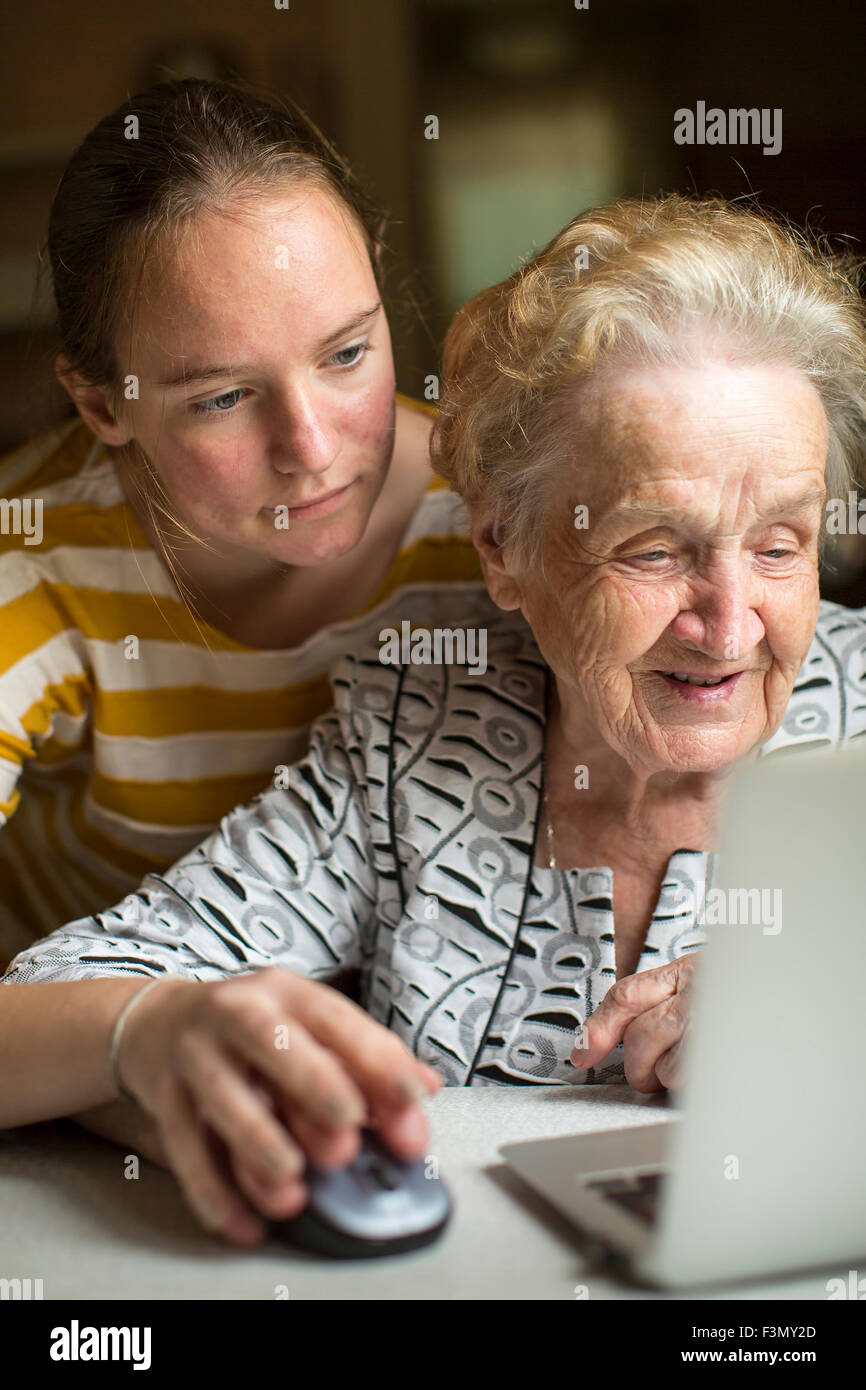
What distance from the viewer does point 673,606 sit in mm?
1148

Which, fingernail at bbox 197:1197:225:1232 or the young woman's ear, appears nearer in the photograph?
fingernail at bbox 197:1197:225:1232

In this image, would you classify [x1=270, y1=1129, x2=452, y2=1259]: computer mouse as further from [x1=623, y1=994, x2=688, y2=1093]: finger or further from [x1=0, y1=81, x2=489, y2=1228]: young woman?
[x1=0, y1=81, x2=489, y2=1228]: young woman

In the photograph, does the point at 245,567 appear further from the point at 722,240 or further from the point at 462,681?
the point at 722,240

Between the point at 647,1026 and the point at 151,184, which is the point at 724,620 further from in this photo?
the point at 151,184

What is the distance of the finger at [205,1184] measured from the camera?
0.75m

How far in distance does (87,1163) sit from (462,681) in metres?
0.65

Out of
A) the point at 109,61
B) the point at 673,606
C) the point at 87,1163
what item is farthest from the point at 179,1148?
the point at 109,61

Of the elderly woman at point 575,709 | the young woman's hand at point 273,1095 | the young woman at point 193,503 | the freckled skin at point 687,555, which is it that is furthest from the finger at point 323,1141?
the freckled skin at point 687,555

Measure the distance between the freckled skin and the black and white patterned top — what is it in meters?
0.15

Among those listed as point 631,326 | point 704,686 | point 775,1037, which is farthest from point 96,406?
point 775,1037

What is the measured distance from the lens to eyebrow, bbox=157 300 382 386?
125 centimetres

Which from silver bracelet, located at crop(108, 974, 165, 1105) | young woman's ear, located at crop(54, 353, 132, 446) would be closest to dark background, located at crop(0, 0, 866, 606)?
young woman's ear, located at crop(54, 353, 132, 446)

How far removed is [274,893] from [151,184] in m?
0.73

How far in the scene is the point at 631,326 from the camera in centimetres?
115
